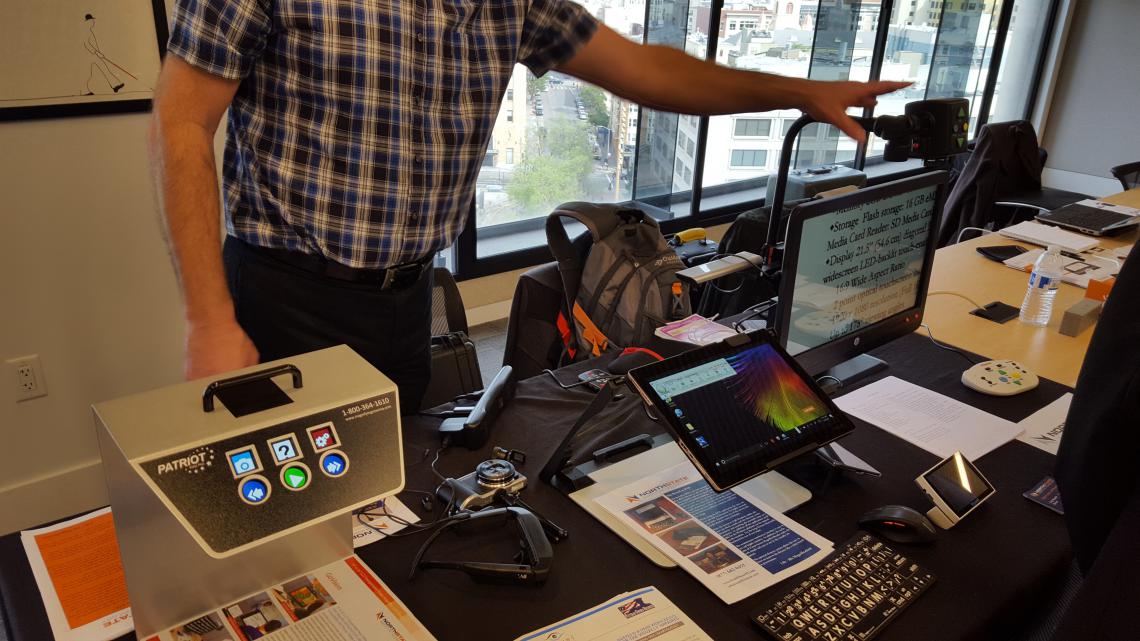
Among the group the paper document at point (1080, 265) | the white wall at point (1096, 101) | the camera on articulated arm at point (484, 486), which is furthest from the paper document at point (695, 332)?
the white wall at point (1096, 101)

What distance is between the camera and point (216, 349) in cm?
111

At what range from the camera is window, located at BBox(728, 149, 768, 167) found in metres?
4.71

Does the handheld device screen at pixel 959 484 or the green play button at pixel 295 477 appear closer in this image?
the green play button at pixel 295 477

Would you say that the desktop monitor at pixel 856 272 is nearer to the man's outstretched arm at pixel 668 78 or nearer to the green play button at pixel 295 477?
the man's outstretched arm at pixel 668 78

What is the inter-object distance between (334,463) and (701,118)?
3782mm

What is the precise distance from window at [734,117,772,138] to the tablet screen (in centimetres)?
355

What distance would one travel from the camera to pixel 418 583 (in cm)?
105

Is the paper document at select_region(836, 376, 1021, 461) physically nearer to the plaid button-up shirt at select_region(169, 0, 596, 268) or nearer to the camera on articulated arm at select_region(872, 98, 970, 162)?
the camera on articulated arm at select_region(872, 98, 970, 162)

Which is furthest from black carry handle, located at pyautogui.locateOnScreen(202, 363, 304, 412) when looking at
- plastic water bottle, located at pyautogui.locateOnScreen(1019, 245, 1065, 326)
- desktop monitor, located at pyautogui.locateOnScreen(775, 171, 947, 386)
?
plastic water bottle, located at pyautogui.locateOnScreen(1019, 245, 1065, 326)

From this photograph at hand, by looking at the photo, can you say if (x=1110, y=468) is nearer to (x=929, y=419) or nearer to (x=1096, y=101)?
(x=929, y=419)

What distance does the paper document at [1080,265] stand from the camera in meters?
2.44

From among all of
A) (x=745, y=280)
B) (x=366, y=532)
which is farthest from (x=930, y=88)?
(x=366, y=532)

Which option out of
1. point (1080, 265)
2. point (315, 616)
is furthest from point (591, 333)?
point (1080, 265)

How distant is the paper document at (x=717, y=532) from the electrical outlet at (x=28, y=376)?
6.01 feet
